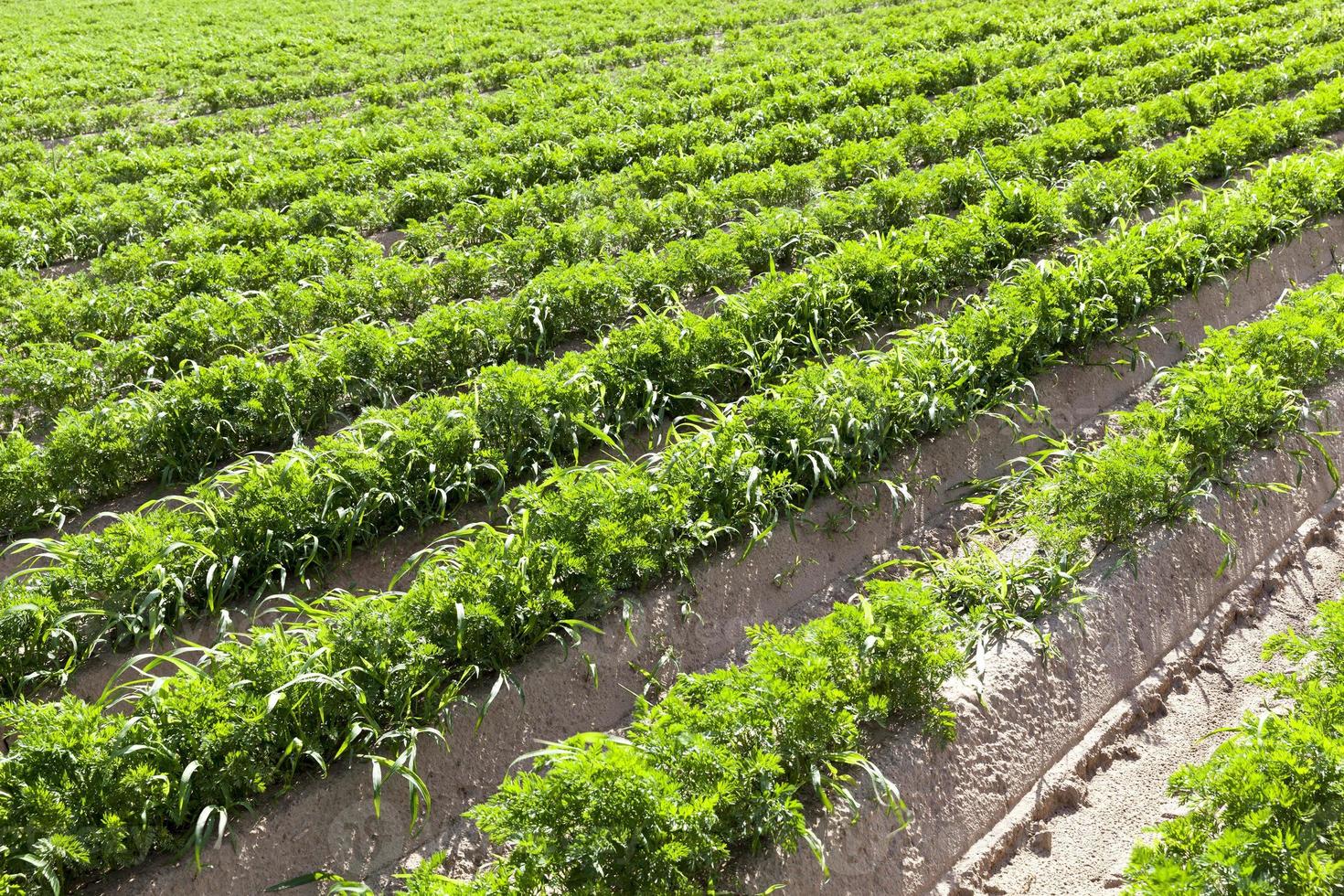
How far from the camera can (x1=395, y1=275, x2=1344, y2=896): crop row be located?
3.46 m

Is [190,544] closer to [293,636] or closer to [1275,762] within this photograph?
[293,636]

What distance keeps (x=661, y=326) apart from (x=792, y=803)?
3629 mm

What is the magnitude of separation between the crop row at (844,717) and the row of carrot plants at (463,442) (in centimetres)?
182

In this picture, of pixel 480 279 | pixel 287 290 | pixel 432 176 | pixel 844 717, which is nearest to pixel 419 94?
pixel 432 176

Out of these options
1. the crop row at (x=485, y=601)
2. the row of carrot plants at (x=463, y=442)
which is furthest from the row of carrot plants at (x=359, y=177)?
the crop row at (x=485, y=601)

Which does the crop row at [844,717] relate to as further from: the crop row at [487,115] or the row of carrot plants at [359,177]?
the crop row at [487,115]

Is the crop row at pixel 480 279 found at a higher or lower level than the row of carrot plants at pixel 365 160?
lower

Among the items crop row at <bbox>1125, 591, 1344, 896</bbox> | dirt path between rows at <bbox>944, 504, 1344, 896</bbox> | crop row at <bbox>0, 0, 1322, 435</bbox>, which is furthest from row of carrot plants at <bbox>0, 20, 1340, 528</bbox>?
crop row at <bbox>1125, 591, 1344, 896</bbox>

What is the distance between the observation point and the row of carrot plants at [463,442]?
497 centimetres

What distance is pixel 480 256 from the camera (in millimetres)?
8047

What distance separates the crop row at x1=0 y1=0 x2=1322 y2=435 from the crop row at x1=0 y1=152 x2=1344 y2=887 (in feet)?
5.93

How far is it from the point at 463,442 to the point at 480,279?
2.68 m

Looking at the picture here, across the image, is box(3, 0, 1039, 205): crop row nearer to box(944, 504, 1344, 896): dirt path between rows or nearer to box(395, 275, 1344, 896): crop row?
box(395, 275, 1344, 896): crop row

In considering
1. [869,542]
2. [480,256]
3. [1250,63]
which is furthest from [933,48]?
[869,542]
